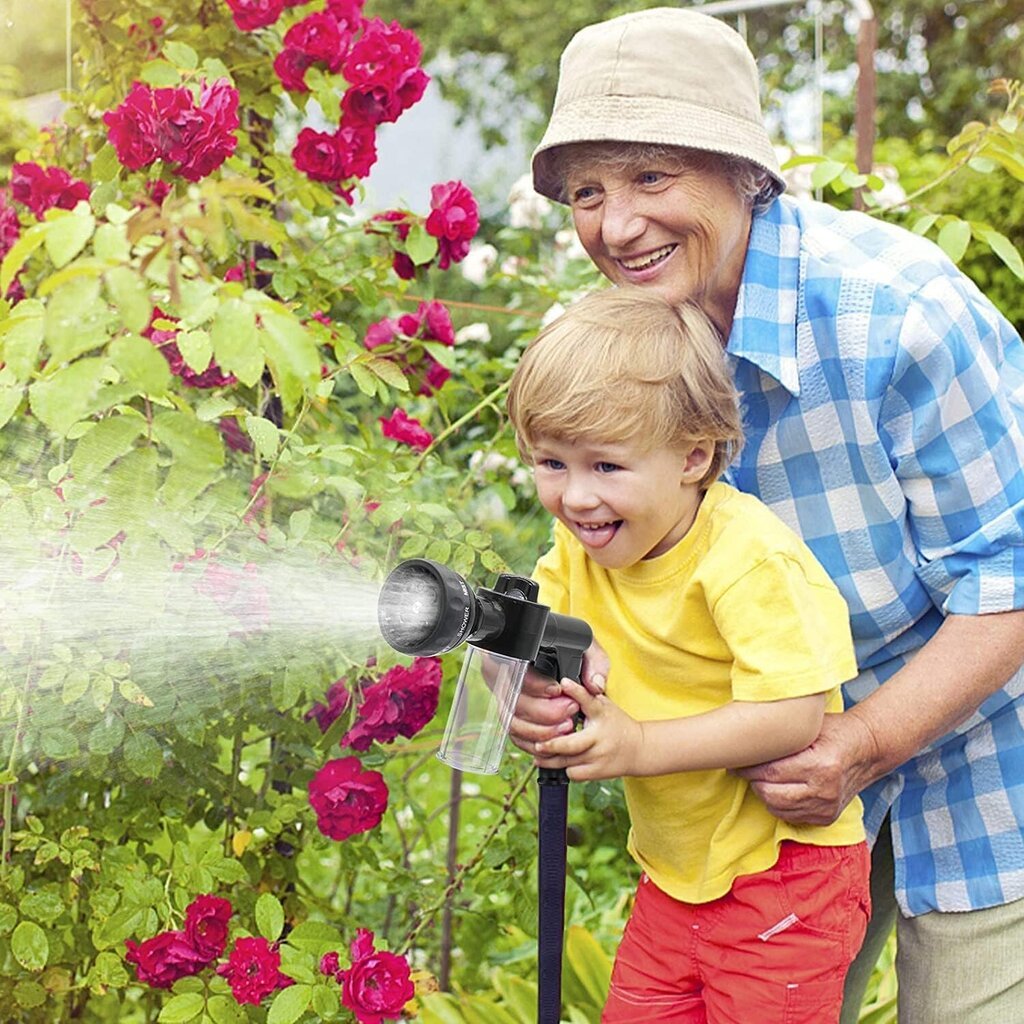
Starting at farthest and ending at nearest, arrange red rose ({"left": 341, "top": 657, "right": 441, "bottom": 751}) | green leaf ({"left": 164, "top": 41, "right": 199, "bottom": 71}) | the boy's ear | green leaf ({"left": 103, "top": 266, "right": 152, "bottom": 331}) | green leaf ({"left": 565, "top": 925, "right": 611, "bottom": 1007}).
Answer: green leaf ({"left": 565, "top": 925, "right": 611, "bottom": 1007}) < green leaf ({"left": 164, "top": 41, "right": 199, "bottom": 71}) < red rose ({"left": 341, "top": 657, "right": 441, "bottom": 751}) < the boy's ear < green leaf ({"left": 103, "top": 266, "right": 152, "bottom": 331})

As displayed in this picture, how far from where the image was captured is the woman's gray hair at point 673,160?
1794 millimetres

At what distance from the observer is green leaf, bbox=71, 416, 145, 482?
1782mm

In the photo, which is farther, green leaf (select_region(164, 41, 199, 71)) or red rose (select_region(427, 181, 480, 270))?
red rose (select_region(427, 181, 480, 270))

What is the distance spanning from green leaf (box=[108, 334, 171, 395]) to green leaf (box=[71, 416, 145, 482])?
604mm

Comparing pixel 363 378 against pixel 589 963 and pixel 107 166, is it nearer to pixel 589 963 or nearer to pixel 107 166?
pixel 107 166

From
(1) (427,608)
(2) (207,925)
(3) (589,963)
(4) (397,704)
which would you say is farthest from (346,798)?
(3) (589,963)

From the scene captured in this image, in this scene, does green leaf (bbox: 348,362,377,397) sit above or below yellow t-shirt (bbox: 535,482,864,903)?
above

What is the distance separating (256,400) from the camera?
245cm

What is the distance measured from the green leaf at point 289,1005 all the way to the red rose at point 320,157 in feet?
4.02

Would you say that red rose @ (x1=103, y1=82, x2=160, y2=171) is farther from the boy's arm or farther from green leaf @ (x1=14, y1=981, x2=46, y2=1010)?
green leaf @ (x1=14, y1=981, x2=46, y2=1010)

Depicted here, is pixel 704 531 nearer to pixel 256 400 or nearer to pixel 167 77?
pixel 256 400

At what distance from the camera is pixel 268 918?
198 centimetres

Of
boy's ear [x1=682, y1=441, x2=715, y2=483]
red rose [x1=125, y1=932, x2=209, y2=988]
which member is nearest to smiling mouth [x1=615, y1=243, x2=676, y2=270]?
boy's ear [x1=682, y1=441, x2=715, y2=483]

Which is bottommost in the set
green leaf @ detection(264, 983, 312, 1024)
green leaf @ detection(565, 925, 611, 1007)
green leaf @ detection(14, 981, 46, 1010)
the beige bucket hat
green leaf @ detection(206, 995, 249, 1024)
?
green leaf @ detection(565, 925, 611, 1007)
